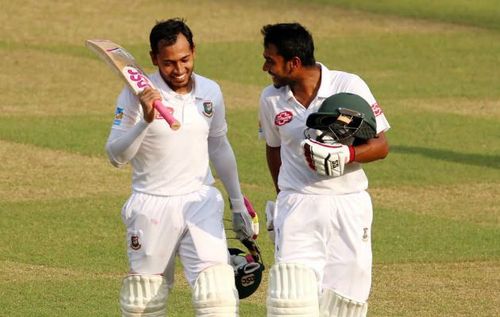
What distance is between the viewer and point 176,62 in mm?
8430

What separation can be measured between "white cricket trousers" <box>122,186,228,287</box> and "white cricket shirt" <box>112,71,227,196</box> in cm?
7

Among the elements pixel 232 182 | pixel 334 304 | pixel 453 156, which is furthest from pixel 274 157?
pixel 453 156

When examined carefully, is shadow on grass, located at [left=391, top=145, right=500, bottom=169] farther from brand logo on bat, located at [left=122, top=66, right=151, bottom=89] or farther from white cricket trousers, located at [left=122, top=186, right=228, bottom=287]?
brand logo on bat, located at [left=122, top=66, right=151, bottom=89]

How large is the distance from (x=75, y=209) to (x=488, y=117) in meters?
7.34

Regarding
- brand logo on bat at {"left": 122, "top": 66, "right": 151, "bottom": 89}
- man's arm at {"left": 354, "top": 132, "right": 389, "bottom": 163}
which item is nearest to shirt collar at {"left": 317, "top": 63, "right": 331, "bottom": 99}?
man's arm at {"left": 354, "top": 132, "right": 389, "bottom": 163}

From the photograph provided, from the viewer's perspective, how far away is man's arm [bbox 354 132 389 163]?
8258 mm

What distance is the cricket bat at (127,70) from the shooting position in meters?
8.00

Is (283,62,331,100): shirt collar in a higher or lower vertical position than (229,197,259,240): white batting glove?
higher

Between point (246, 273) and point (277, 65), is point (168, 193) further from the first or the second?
point (277, 65)

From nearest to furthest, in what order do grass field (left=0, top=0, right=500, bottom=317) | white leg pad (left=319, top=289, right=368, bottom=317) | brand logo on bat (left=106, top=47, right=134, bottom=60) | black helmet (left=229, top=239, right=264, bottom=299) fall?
white leg pad (left=319, top=289, right=368, bottom=317)
brand logo on bat (left=106, top=47, right=134, bottom=60)
black helmet (left=229, top=239, right=264, bottom=299)
grass field (left=0, top=0, right=500, bottom=317)

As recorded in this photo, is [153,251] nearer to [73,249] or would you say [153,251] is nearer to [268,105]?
[268,105]

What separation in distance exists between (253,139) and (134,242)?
29.8ft

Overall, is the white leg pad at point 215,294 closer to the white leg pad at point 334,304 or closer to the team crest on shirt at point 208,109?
the white leg pad at point 334,304

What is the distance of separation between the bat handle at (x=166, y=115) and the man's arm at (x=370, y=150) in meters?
1.05
